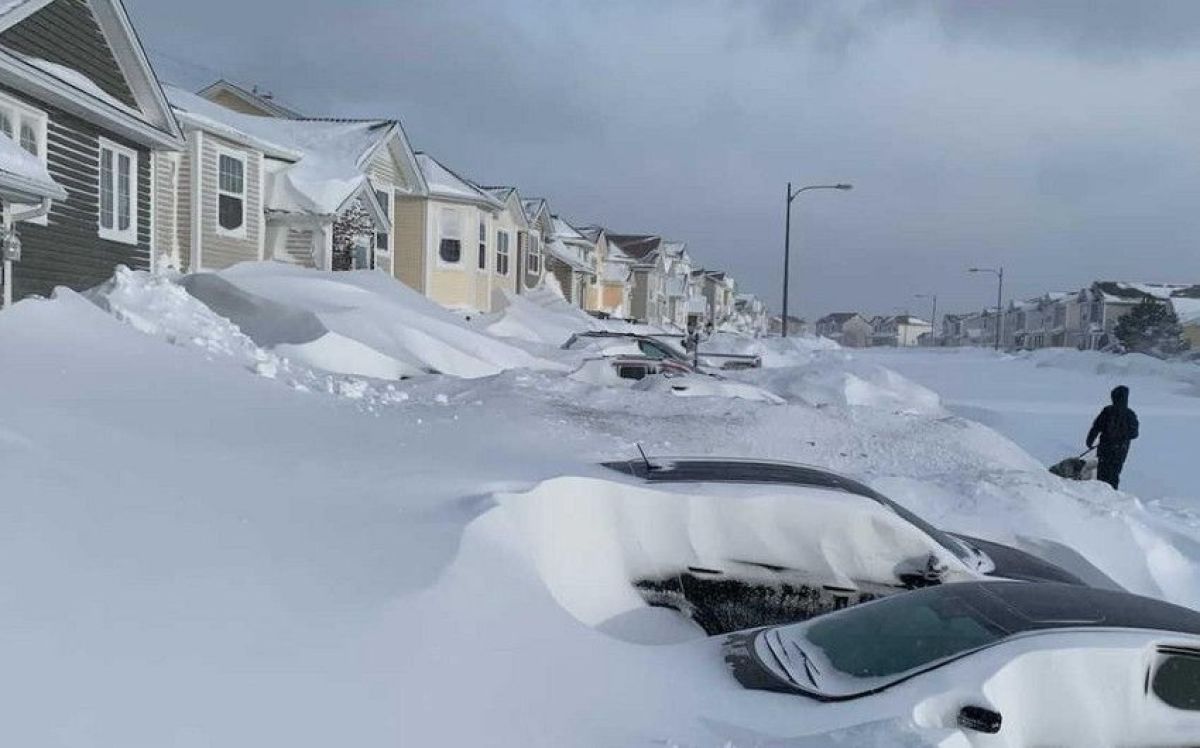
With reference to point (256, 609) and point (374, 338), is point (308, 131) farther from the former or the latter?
point (256, 609)

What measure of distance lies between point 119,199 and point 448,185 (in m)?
16.0

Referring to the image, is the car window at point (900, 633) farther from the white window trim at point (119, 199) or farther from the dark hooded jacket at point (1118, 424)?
the white window trim at point (119, 199)

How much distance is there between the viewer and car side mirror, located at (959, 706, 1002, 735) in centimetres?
302

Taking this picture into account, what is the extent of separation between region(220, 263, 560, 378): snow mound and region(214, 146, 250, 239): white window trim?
11.7 feet

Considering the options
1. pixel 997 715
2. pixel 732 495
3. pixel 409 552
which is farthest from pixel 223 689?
pixel 732 495

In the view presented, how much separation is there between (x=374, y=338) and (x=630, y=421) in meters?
5.27

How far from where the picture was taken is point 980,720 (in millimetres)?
3027

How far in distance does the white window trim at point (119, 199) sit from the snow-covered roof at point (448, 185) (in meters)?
14.1

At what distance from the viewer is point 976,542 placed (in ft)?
20.7

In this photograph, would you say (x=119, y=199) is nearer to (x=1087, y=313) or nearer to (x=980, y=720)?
(x=980, y=720)

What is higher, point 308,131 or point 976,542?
point 308,131

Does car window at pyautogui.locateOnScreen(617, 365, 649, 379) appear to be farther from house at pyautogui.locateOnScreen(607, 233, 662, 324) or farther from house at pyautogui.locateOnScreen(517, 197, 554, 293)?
house at pyautogui.locateOnScreen(607, 233, 662, 324)

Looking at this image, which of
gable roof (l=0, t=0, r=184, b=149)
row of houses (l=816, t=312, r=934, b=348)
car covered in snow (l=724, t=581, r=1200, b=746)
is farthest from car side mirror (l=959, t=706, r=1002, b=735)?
row of houses (l=816, t=312, r=934, b=348)

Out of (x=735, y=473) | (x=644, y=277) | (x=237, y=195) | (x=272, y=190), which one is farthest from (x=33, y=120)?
(x=644, y=277)
